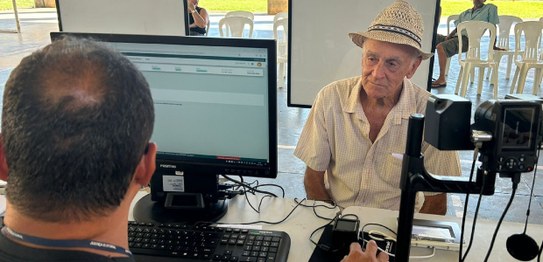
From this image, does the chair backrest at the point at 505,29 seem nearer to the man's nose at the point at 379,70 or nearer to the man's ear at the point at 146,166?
the man's nose at the point at 379,70

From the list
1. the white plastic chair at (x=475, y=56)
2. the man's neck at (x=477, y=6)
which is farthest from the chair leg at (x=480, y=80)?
the man's neck at (x=477, y=6)

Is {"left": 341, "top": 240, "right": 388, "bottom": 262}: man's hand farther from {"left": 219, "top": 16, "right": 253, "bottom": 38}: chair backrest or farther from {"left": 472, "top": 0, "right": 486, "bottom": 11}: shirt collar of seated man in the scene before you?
{"left": 472, "top": 0, "right": 486, "bottom": 11}: shirt collar of seated man

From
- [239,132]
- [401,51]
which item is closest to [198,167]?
[239,132]

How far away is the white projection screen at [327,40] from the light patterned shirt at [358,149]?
4.40ft

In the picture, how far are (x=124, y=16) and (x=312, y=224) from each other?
7.72 feet

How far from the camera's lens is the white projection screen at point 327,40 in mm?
2859

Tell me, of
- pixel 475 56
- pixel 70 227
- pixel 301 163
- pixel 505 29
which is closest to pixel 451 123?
pixel 70 227

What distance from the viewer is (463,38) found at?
6.16 meters

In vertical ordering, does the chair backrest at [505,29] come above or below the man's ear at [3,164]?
below

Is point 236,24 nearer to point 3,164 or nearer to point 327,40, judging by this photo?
point 327,40

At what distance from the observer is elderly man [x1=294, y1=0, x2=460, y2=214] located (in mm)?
1521

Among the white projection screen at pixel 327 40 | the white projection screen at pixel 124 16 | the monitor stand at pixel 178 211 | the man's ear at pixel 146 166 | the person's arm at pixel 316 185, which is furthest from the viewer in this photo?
the white projection screen at pixel 124 16

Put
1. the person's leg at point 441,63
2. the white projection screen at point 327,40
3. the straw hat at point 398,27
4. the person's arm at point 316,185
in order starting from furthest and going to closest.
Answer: the person's leg at point 441,63
the white projection screen at point 327,40
the person's arm at point 316,185
the straw hat at point 398,27

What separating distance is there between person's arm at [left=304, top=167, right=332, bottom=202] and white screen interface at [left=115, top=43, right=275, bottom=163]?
481mm
